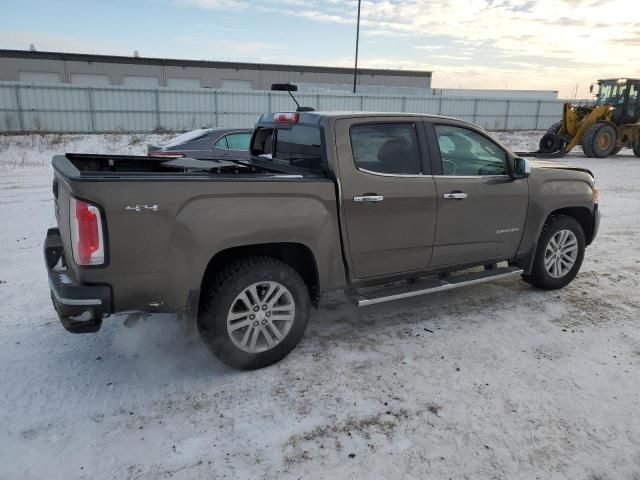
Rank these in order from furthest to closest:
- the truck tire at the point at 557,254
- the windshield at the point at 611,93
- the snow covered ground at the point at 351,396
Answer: the windshield at the point at 611,93 → the truck tire at the point at 557,254 → the snow covered ground at the point at 351,396

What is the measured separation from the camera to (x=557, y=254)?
5.21 metres

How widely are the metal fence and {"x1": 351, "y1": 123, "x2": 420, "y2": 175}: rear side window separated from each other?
19527 millimetres

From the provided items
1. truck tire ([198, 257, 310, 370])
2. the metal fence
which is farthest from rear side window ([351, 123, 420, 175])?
the metal fence

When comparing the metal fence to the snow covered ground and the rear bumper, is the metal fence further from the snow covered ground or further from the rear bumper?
the rear bumper

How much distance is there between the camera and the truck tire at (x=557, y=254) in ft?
16.8

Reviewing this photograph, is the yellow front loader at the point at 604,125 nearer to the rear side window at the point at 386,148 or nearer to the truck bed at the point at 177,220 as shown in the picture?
the rear side window at the point at 386,148

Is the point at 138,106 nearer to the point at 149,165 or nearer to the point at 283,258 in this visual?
the point at 149,165

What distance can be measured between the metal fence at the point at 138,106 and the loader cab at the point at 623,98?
35.0 feet

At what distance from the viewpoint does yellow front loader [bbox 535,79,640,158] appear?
770 inches

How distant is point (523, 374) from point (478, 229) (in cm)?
141

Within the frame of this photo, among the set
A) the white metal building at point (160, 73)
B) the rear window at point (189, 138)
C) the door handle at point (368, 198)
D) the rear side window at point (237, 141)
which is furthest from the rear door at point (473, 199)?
the white metal building at point (160, 73)

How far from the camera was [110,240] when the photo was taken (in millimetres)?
3006

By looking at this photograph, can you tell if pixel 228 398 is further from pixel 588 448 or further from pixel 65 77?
pixel 65 77

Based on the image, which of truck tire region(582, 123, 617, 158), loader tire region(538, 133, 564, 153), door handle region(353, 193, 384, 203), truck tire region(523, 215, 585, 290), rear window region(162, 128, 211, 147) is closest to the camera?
door handle region(353, 193, 384, 203)
